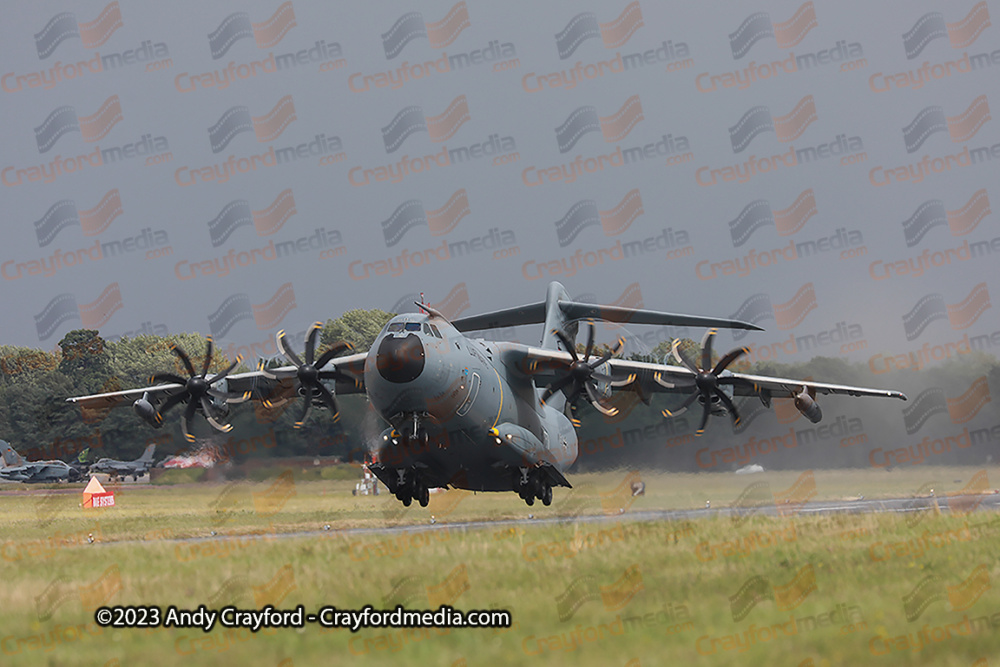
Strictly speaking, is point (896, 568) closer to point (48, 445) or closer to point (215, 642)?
point (215, 642)

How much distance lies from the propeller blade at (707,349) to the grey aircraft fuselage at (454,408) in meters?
5.36

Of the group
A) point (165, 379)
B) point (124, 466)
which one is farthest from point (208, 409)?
point (124, 466)

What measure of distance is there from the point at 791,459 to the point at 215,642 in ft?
122

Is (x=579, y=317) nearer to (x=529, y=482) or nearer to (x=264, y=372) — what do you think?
(x=529, y=482)

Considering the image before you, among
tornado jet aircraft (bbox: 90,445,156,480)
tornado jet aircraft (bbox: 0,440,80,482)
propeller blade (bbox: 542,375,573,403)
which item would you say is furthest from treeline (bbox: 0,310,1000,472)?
tornado jet aircraft (bbox: 0,440,80,482)

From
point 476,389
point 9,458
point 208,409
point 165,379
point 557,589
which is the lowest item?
point 557,589

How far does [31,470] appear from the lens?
64.5 m

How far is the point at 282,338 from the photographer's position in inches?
1094

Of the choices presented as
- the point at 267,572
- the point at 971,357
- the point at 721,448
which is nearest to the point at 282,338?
the point at 267,572

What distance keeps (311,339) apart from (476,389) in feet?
21.8

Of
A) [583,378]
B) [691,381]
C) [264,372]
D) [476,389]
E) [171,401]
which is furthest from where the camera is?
[171,401]

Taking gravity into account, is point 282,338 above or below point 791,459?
above

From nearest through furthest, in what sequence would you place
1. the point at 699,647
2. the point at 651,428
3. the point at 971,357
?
the point at 699,647
the point at 651,428
the point at 971,357

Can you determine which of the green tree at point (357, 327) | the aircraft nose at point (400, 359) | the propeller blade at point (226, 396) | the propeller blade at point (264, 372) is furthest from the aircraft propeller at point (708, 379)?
the green tree at point (357, 327)
